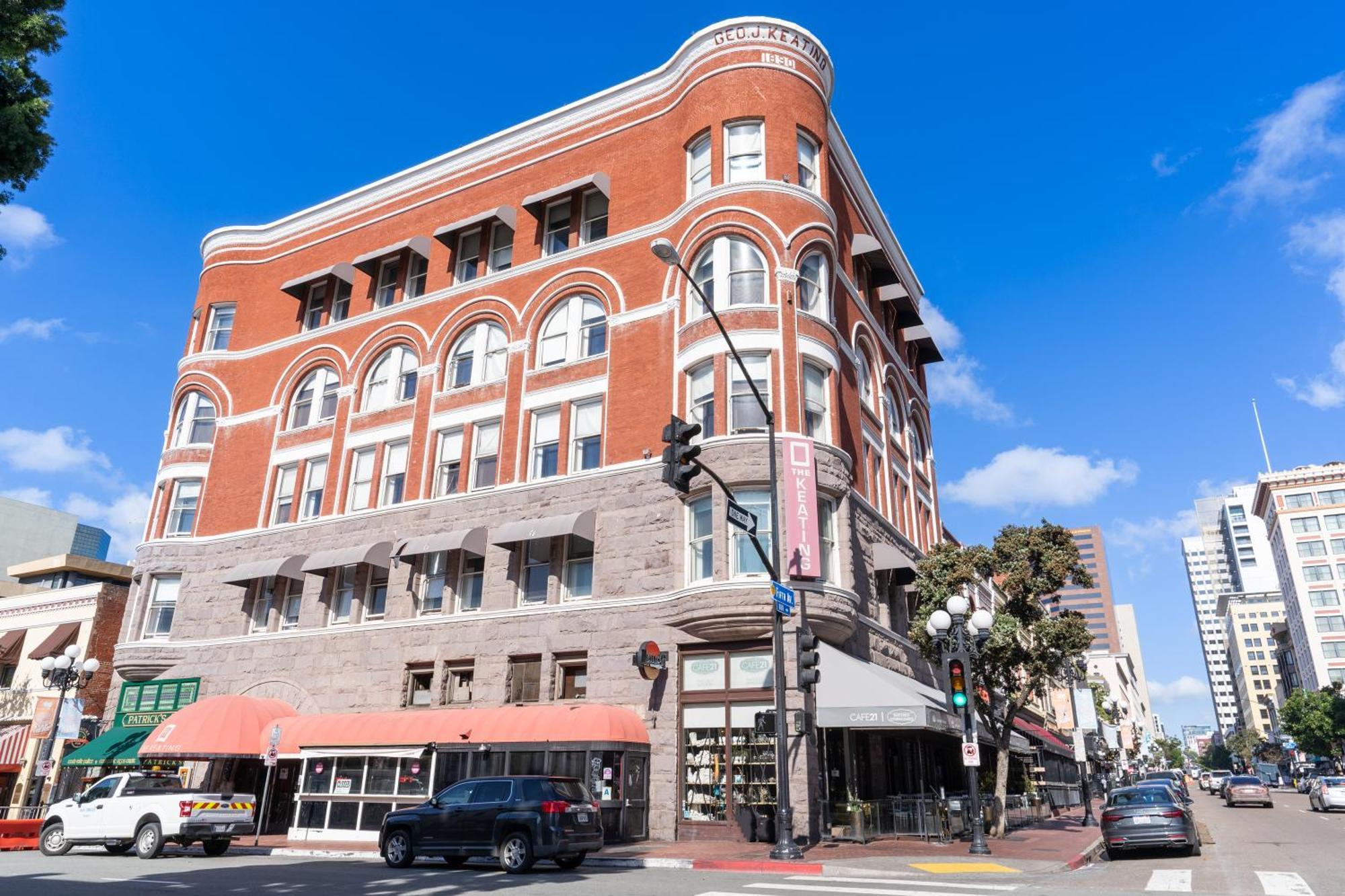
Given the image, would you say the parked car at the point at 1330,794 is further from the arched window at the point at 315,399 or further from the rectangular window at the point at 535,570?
the arched window at the point at 315,399

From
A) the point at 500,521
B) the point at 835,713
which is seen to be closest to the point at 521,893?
the point at 835,713

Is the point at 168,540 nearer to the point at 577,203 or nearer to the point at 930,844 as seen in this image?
the point at 577,203

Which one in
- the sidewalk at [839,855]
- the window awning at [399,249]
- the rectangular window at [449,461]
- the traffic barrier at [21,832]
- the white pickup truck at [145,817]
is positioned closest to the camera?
the sidewalk at [839,855]

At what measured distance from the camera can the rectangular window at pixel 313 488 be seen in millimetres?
32125

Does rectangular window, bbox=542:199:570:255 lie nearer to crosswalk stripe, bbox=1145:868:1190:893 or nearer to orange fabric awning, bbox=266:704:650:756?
orange fabric awning, bbox=266:704:650:756

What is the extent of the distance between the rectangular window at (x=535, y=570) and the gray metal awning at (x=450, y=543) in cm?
146

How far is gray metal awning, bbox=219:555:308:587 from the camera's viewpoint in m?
29.9

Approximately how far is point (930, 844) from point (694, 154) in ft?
68.3

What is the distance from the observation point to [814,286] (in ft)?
86.1

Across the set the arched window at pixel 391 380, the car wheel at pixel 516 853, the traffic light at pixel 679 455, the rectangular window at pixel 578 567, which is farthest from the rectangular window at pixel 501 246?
the car wheel at pixel 516 853

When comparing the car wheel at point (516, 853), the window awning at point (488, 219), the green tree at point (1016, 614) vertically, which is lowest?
the car wheel at point (516, 853)

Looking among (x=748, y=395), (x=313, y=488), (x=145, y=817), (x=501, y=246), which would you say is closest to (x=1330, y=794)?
(x=748, y=395)

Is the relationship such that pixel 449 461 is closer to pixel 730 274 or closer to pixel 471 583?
pixel 471 583

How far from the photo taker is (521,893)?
12.0 m
